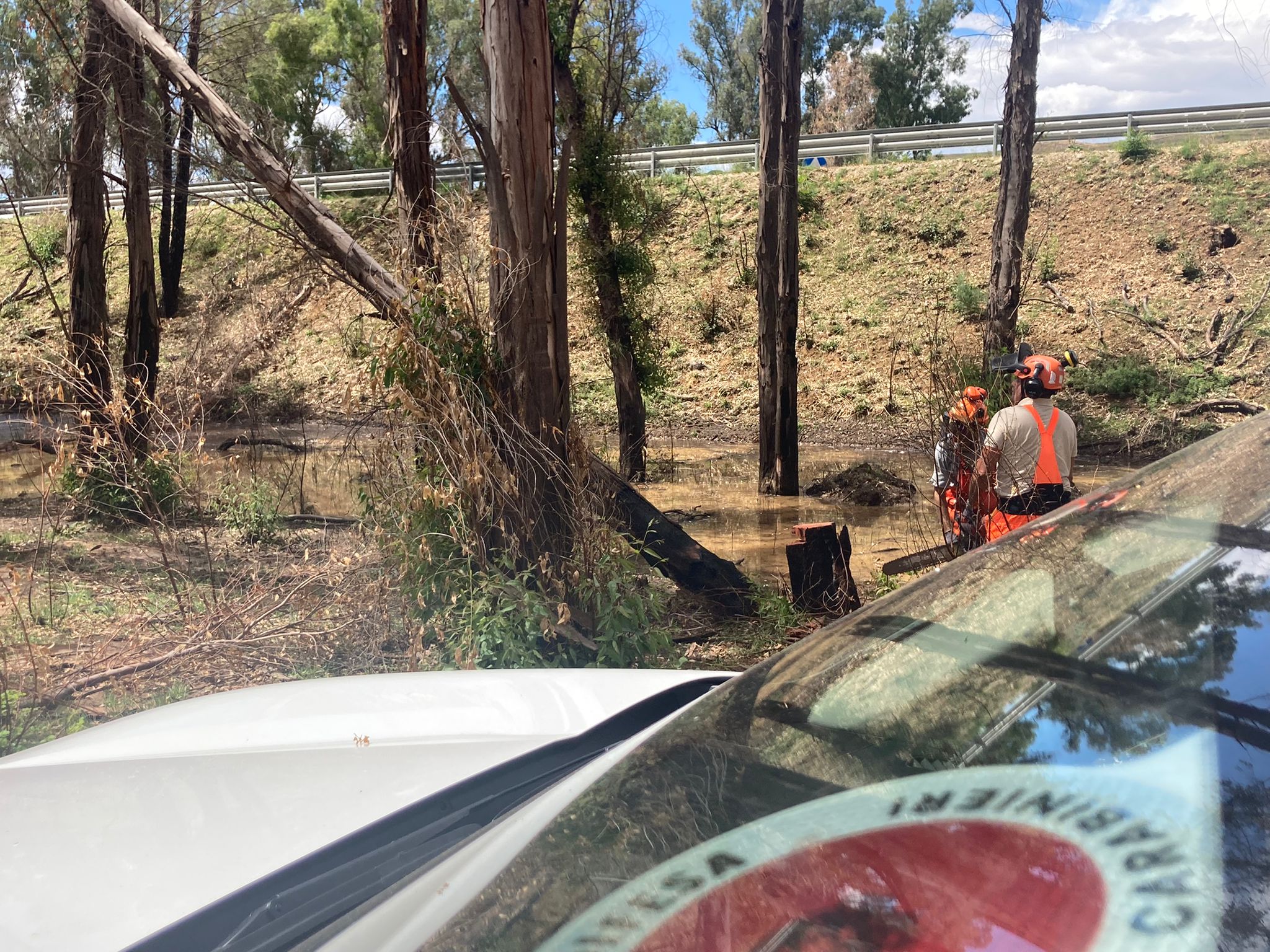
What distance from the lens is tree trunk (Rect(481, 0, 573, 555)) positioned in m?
5.27

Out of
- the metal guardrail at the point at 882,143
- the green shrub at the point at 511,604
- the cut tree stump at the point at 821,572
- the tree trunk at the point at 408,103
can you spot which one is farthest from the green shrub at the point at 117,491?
the metal guardrail at the point at 882,143

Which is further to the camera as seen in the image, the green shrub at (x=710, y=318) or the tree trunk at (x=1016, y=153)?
the green shrub at (x=710, y=318)

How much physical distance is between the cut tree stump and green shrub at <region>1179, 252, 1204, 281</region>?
17657 millimetres

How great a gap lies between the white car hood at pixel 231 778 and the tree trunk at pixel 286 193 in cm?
333

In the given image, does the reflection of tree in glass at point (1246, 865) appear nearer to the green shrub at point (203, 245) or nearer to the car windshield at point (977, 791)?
the car windshield at point (977, 791)

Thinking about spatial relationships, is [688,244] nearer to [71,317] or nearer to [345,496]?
[345,496]

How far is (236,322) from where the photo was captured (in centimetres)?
1412

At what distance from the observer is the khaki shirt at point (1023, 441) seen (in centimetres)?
583

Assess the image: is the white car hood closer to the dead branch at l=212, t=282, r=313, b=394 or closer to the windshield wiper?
the windshield wiper

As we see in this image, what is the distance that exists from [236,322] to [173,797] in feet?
43.8

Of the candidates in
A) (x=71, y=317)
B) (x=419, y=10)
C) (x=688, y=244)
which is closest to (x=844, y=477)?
(x=419, y=10)

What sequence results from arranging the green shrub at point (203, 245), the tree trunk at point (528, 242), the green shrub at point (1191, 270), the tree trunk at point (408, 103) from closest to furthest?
1. the tree trunk at point (528, 242)
2. the tree trunk at point (408, 103)
3. the green shrub at point (1191, 270)
4. the green shrub at point (203, 245)

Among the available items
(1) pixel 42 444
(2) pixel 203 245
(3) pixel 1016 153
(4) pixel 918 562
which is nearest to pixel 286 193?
(1) pixel 42 444

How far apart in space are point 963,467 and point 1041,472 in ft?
1.61
